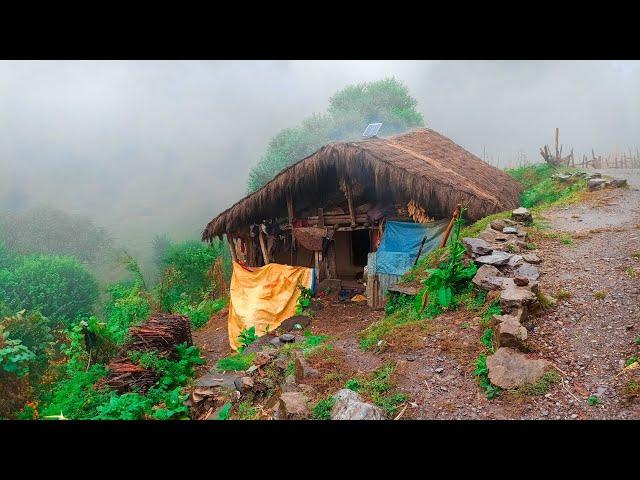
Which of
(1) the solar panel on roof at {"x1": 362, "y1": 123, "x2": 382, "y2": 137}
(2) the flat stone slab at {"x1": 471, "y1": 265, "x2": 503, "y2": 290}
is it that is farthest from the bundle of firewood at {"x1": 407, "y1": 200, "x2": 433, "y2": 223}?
(1) the solar panel on roof at {"x1": 362, "y1": 123, "x2": 382, "y2": 137}

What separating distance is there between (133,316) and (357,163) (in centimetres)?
913

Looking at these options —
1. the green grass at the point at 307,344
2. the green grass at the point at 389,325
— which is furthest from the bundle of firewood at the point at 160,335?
the green grass at the point at 389,325

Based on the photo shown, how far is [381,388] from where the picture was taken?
406cm

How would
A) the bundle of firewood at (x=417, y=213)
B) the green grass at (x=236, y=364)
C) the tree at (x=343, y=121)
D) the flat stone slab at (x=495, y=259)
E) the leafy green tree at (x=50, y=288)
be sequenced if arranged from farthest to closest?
the tree at (x=343, y=121) → the leafy green tree at (x=50, y=288) → the bundle of firewood at (x=417, y=213) → the green grass at (x=236, y=364) → the flat stone slab at (x=495, y=259)

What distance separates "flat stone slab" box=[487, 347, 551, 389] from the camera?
11.7 feet

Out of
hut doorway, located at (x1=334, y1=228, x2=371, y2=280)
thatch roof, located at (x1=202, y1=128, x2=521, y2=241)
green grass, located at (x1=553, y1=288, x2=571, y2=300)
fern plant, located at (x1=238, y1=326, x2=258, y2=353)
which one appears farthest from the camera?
hut doorway, located at (x1=334, y1=228, x2=371, y2=280)

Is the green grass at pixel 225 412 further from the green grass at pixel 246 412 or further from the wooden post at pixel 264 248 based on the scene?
the wooden post at pixel 264 248

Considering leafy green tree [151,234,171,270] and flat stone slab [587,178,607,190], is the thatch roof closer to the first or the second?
flat stone slab [587,178,607,190]

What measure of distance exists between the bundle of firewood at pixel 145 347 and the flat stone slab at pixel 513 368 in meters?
5.47

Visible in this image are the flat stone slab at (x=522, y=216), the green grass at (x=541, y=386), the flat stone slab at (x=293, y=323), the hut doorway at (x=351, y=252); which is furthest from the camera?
the hut doorway at (x=351, y=252)

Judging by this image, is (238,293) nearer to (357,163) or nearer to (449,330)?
(357,163)

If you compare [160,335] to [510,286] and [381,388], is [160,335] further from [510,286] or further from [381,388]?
[510,286]

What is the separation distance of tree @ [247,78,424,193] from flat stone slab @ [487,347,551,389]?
21248mm

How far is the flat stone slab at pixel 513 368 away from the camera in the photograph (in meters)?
3.58
